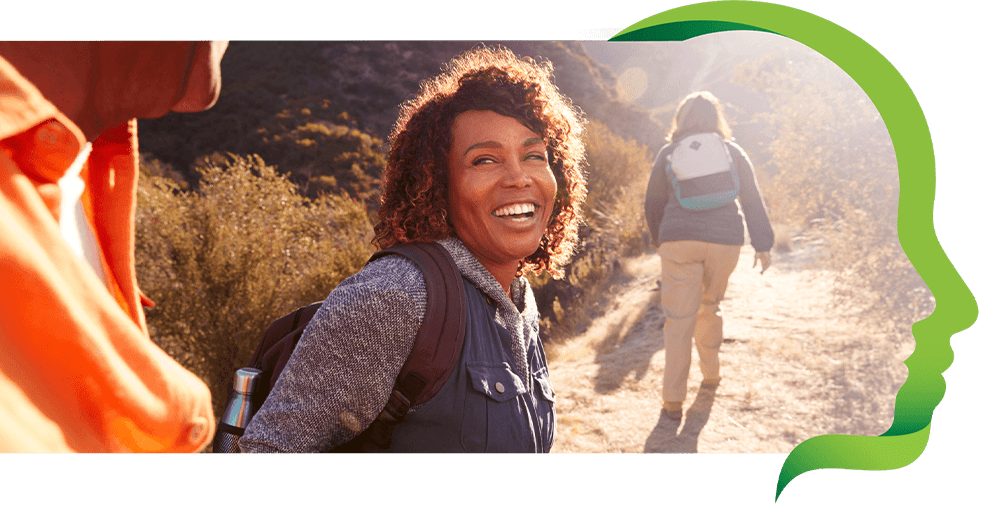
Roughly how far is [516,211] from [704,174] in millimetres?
1184

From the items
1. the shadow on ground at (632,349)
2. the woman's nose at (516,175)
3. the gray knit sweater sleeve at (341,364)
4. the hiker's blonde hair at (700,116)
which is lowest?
the shadow on ground at (632,349)

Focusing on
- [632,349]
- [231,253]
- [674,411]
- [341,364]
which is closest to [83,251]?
[231,253]

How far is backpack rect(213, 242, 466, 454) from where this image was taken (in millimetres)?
1791

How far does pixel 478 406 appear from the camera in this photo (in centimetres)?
188

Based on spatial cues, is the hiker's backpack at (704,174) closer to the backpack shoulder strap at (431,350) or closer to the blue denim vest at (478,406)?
the blue denim vest at (478,406)

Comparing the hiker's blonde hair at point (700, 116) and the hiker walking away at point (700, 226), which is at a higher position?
the hiker's blonde hair at point (700, 116)

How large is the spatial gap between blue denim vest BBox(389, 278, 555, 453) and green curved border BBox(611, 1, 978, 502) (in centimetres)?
142

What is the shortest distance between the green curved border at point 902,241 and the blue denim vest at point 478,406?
1.42m

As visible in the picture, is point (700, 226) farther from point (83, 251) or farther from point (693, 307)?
point (83, 251)

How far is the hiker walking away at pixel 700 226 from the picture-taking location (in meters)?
2.88

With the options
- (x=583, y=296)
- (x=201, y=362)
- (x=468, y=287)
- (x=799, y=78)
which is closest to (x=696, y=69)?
(x=799, y=78)

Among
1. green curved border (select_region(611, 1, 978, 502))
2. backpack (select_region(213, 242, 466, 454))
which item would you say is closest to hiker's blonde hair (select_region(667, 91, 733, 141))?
green curved border (select_region(611, 1, 978, 502))

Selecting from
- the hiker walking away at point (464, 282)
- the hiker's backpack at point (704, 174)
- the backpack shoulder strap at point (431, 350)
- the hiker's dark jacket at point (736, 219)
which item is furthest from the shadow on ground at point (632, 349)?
the backpack shoulder strap at point (431, 350)

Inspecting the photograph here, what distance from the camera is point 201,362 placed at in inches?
121
